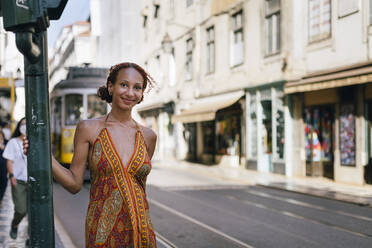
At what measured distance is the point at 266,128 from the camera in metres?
19.3

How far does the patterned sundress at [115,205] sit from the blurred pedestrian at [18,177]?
4.45 m

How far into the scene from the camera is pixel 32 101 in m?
2.38

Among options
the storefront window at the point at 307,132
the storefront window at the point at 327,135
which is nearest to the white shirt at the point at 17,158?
the storefront window at the point at 327,135

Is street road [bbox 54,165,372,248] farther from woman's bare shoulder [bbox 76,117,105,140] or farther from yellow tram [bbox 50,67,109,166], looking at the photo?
woman's bare shoulder [bbox 76,117,105,140]

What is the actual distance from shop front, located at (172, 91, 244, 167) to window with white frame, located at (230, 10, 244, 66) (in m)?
1.41

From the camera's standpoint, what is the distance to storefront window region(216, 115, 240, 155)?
21.7m

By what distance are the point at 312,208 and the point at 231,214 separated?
6.12 ft

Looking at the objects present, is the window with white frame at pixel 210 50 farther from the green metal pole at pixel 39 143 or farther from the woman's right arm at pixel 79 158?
the green metal pole at pixel 39 143

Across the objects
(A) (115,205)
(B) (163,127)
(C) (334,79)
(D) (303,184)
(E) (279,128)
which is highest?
(C) (334,79)

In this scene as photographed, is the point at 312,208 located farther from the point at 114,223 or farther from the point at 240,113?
the point at 240,113

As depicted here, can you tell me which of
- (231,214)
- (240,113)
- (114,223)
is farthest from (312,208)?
(240,113)

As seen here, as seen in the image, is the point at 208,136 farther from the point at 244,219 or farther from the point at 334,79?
the point at 244,219

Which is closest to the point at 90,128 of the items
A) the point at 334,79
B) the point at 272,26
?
the point at 334,79

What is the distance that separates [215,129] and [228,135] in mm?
1426
